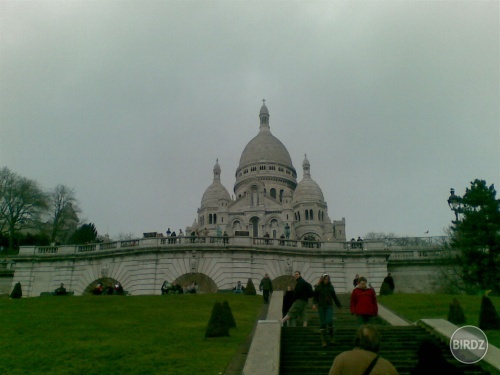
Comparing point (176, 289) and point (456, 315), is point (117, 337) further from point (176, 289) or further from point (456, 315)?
point (176, 289)

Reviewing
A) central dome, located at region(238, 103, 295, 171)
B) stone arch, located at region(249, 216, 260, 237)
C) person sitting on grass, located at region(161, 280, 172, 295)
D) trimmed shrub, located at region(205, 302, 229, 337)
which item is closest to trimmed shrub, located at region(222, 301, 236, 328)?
trimmed shrub, located at region(205, 302, 229, 337)

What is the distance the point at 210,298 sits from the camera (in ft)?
83.2

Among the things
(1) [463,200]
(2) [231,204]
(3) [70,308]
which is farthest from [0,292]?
(2) [231,204]

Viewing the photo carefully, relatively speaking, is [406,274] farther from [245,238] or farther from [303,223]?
[303,223]

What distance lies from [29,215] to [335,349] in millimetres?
60493

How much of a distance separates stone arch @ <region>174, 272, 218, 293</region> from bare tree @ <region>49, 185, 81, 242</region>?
134ft

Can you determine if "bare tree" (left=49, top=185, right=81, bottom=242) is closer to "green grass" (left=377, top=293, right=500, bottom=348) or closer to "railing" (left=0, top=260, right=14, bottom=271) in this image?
"railing" (left=0, top=260, right=14, bottom=271)

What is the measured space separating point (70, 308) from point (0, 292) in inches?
796

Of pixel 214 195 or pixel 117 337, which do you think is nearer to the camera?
pixel 117 337

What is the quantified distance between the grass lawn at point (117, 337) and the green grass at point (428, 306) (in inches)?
253

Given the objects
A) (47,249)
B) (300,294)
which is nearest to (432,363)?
(300,294)

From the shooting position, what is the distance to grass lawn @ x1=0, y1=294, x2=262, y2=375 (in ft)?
38.9

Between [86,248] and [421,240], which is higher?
[421,240]

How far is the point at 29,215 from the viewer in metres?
64.1
